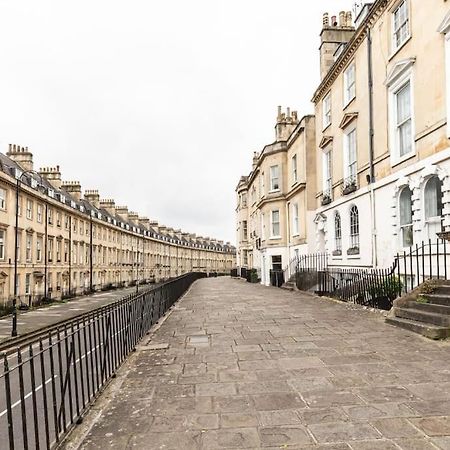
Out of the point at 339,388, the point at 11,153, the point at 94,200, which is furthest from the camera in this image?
the point at 94,200

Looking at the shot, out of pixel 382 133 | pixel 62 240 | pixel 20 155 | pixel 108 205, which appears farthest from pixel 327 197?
pixel 108 205

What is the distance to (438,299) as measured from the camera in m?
8.98

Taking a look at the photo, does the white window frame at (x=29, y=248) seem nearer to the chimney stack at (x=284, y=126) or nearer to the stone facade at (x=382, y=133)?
the chimney stack at (x=284, y=126)

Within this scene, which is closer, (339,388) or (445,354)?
(339,388)

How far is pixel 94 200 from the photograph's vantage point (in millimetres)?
62188

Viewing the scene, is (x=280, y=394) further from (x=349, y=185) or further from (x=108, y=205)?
(x=108, y=205)

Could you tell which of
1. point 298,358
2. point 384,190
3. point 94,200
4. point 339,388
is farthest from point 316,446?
point 94,200

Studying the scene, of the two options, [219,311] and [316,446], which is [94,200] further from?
[316,446]

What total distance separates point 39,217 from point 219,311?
2953cm

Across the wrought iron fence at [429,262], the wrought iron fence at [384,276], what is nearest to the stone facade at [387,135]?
the wrought iron fence at [429,262]

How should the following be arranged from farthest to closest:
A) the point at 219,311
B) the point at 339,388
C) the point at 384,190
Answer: the point at 384,190, the point at 219,311, the point at 339,388

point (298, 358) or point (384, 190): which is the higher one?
point (384, 190)

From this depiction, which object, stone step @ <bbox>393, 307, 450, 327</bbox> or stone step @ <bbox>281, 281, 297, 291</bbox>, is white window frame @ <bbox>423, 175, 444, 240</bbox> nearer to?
stone step @ <bbox>393, 307, 450, 327</bbox>

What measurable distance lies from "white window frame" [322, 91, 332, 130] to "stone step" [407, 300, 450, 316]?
44.9ft
